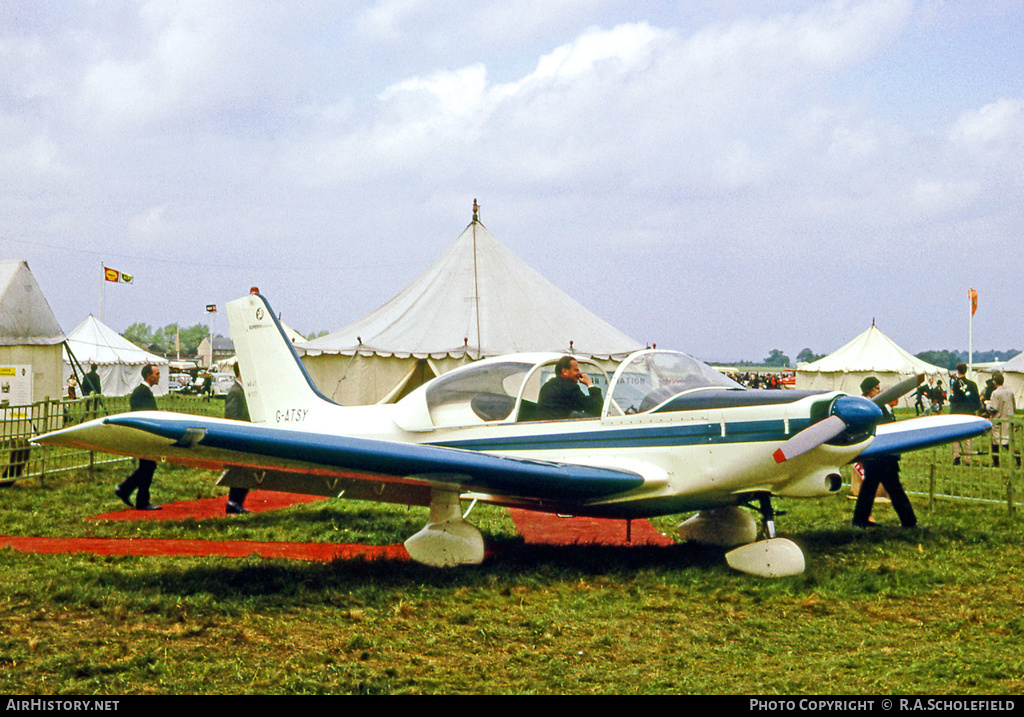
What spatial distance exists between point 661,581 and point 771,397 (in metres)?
1.65

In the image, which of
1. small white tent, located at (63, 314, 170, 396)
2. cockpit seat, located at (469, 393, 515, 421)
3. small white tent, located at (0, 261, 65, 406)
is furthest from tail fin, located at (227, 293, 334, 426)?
small white tent, located at (63, 314, 170, 396)

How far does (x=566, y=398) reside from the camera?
23.5 feet

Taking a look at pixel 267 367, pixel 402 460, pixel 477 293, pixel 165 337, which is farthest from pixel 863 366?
pixel 165 337

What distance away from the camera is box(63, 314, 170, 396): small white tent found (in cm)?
3884

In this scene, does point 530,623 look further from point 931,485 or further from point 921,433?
point 931,485

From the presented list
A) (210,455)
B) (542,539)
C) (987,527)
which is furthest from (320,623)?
(987,527)

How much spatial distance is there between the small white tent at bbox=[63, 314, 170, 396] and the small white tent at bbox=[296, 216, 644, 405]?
24.4 m

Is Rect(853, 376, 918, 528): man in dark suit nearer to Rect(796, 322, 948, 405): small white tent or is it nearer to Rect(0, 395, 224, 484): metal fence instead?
Rect(0, 395, 224, 484): metal fence

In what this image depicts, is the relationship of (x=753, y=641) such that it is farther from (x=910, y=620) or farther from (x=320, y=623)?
(x=320, y=623)

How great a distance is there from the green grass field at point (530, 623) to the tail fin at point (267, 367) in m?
2.12

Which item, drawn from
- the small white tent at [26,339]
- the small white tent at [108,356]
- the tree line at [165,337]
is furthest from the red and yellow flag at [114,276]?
the tree line at [165,337]

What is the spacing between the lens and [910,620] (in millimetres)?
5062

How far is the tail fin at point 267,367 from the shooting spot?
29.4 ft

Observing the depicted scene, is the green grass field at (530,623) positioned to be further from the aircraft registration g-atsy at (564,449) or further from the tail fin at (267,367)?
the tail fin at (267,367)
